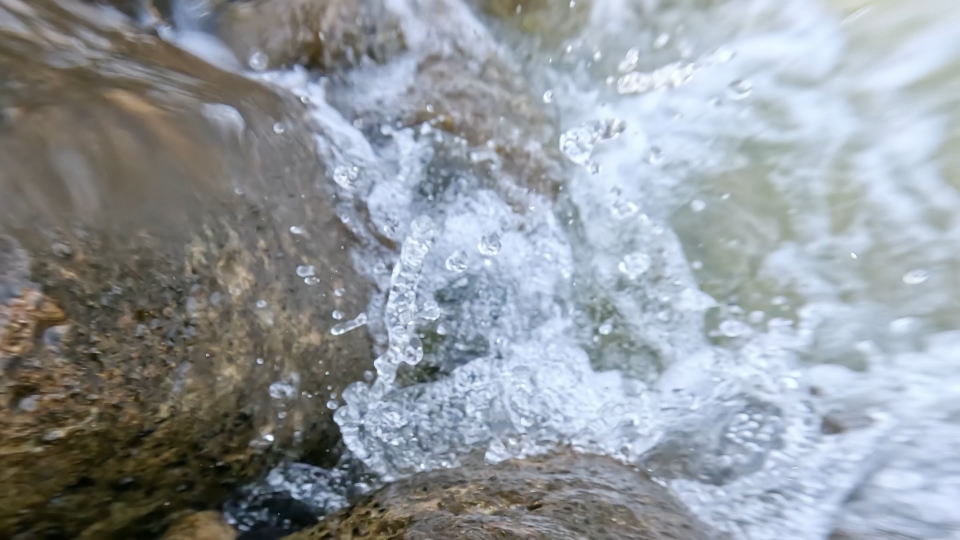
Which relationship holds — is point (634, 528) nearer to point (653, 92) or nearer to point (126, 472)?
point (126, 472)

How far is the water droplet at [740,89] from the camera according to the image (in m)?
3.00

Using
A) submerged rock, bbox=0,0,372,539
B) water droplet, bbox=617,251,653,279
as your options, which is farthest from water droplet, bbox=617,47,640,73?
submerged rock, bbox=0,0,372,539

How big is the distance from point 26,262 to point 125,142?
427 millimetres

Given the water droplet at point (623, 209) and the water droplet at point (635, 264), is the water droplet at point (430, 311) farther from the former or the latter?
the water droplet at point (623, 209)

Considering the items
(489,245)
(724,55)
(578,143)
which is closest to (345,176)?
(489,245)

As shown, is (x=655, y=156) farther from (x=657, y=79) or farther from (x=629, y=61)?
(x=629, y=61)

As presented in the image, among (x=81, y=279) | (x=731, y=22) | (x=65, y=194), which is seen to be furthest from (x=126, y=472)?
(x=731, y=22)

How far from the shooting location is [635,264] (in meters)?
2.89

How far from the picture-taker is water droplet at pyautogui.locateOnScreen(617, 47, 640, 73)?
323 cm

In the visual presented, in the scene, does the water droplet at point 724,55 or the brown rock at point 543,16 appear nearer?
the water droplet at point 724,55

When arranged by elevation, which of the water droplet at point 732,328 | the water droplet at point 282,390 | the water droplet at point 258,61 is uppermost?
the water droplet at point 258,61

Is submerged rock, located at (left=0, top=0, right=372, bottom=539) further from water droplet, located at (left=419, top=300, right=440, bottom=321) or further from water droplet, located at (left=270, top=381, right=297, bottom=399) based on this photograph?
water droplet, located at (left=419, top=300, right=440, bottom=321)

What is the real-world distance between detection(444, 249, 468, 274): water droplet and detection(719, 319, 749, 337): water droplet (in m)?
1.15

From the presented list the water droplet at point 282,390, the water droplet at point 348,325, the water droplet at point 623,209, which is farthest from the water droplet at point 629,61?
the water droplet at point 282,390
